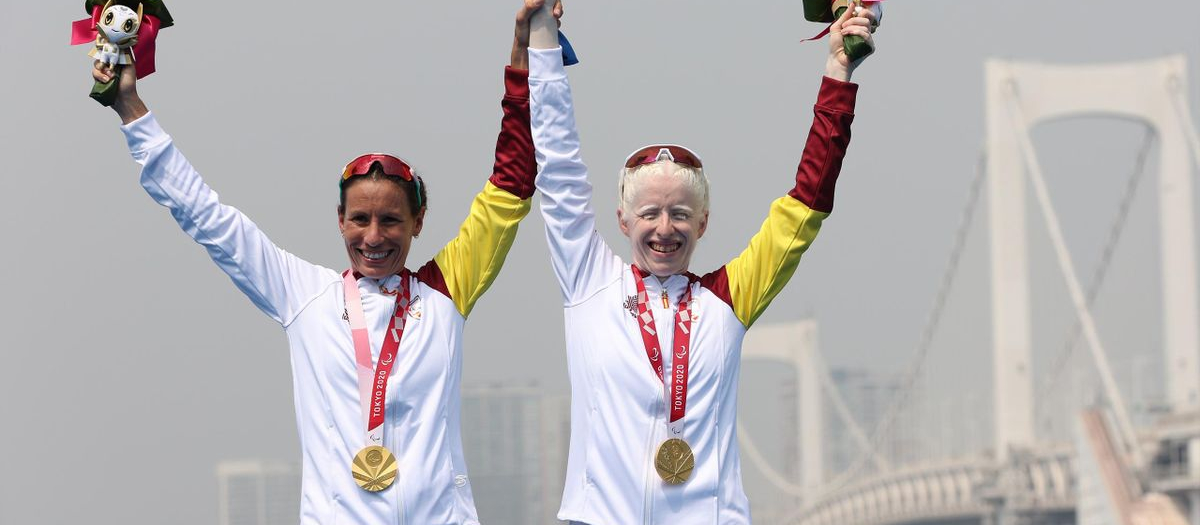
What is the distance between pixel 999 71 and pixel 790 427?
24.1 meters

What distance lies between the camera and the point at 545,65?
3.93 m

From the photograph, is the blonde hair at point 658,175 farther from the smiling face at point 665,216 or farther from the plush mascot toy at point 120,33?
the plush mascot toy at point 120,33

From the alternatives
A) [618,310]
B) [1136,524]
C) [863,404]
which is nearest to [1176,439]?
[1136,524]

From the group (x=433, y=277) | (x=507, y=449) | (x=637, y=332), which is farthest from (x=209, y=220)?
(x=507, y=449)

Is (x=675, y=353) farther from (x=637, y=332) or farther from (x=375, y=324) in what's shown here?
(x=375, y=324)

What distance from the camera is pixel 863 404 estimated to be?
232 ft

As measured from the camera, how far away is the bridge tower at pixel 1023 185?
106 ft

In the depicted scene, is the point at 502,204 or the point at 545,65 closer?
the point at 545,65

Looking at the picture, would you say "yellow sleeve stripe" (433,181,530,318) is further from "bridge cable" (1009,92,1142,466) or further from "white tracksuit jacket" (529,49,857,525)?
"bridge cable" (1009,92,1142,466)

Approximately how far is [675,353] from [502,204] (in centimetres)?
49

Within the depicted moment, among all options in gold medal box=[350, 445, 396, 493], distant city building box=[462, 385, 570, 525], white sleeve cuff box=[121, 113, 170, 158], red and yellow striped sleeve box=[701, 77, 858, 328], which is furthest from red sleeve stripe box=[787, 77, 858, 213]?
distant city building box=[462, 385, 570, 525]

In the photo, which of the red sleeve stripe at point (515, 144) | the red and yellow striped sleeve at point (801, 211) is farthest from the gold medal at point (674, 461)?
the red sleeve stripe at point (515, 144)

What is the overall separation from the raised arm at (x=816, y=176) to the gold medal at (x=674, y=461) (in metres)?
0.41

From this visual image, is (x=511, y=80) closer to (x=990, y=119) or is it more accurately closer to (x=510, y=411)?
(x=990, y=119)
